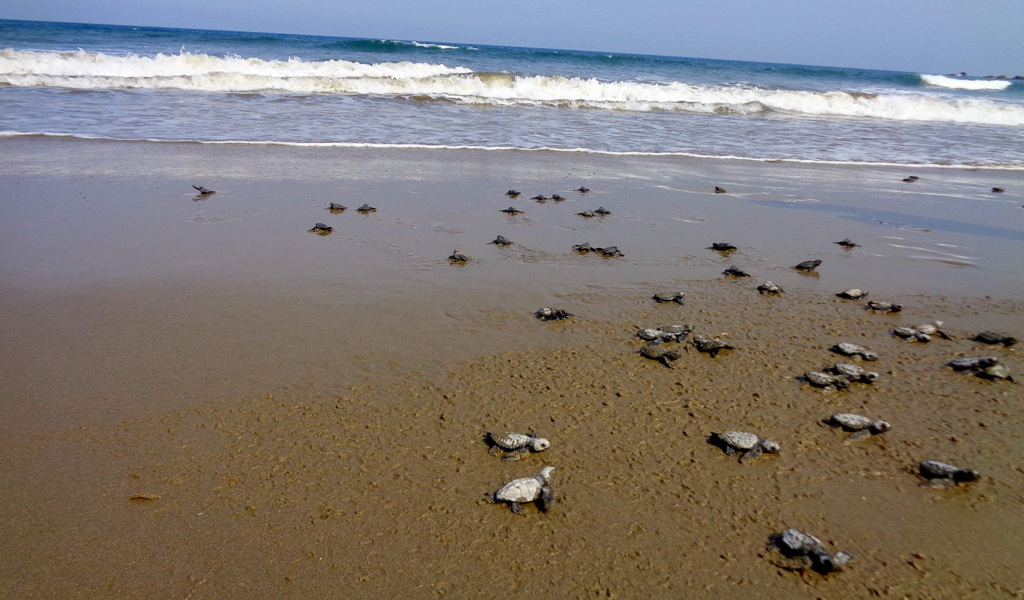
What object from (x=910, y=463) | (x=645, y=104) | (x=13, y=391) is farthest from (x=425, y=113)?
(x=910, y=463)

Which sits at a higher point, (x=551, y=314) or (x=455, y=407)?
(x=551, y=314)

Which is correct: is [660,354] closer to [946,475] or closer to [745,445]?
[745,445]

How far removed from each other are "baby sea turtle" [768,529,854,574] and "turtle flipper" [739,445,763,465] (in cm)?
63

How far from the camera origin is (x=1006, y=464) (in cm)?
368

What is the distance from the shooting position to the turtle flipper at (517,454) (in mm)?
3477

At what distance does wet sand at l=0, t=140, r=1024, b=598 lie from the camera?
279 centimetres

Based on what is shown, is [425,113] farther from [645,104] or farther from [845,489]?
[845,489]

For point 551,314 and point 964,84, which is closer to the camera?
point 551,314

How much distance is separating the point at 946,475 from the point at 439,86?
25.6 metres

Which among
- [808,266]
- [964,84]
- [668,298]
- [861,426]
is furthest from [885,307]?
[964,84]

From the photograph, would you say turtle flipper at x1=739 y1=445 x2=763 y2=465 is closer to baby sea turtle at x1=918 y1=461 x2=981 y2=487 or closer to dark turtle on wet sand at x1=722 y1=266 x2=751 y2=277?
baby sea turtle at x1=918 y1=461 x2=981 y2=487

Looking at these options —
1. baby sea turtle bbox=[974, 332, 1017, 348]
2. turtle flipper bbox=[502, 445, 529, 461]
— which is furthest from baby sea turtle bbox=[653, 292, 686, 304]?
turtle flipper bbox=[502, 445, 529, 461]

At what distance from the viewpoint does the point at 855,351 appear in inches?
196

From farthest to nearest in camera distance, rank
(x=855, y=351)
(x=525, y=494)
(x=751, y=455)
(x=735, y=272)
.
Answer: (x=735, y=272)
(x=855, y=351)
(x=751, y=455)
(x=525, y=494)
